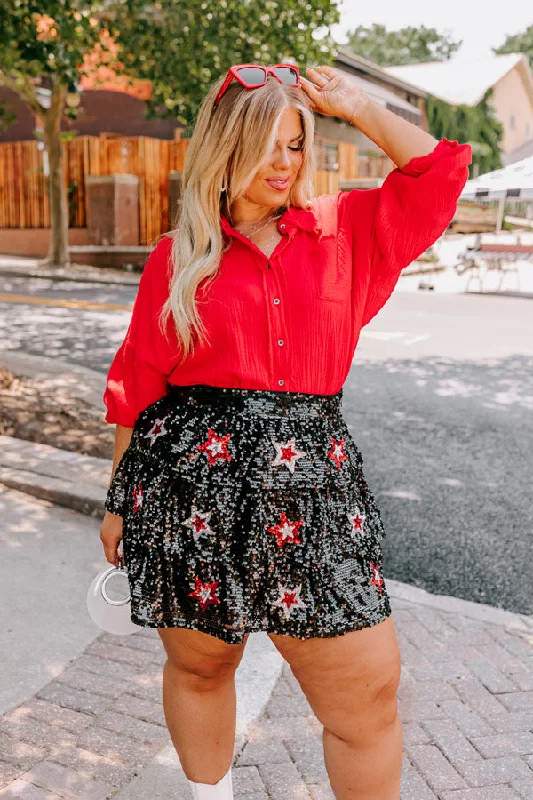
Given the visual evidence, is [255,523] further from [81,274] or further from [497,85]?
[497,85]

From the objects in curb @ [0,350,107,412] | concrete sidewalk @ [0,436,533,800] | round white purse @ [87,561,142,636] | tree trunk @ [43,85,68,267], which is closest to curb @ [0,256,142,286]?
tree trunk @ [43,85,68,267]

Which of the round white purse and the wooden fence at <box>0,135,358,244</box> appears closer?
the round white purse

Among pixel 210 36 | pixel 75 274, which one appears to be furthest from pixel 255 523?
pixel 75 274

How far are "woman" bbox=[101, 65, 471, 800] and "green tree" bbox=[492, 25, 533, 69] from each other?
85.2 metres

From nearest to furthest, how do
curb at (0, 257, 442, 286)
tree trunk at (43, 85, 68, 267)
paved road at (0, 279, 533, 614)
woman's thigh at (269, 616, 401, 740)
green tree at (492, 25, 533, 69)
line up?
1. woman's thigh at (269, 616, 401, 740)
2. paved road at (0, 279, 533, 614)
3. curb at (0, 257, 442, 286)
4. tree trunk at (43, 85, 68, 267)
5. green tree at (492, 25, 533, 69)

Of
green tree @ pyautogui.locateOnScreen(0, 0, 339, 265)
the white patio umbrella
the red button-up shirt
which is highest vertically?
green tree @ pyautogui.locateOnScreen(0, 0, 339, 265)

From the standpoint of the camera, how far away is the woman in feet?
5.97

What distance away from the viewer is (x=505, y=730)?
110 inches

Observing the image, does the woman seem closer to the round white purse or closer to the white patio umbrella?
the round white purse

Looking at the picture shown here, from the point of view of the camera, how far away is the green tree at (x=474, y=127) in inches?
1512

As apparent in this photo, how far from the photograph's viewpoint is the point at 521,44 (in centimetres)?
8050

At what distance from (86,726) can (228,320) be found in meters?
1.64

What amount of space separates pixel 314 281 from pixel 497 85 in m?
45.8

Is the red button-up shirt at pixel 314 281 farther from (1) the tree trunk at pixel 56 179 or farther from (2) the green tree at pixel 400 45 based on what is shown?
(2) the green tree at pixel 400 45
